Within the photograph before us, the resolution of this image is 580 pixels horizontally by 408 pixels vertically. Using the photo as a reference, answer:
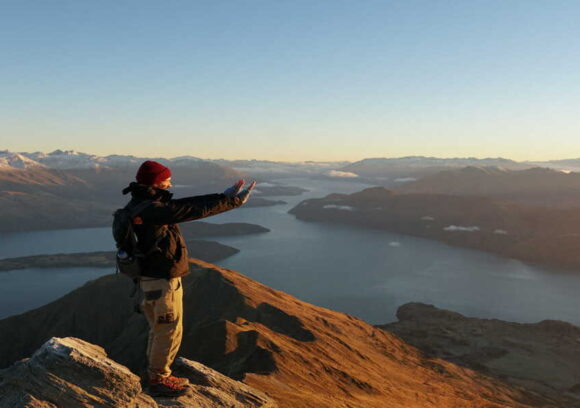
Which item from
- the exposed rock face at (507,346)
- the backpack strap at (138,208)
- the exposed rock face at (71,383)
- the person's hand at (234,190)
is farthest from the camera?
the exposed rock face at (507,346)

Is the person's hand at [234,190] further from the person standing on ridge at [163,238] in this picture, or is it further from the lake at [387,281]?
the lake at [387,281]

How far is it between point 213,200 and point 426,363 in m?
58.4

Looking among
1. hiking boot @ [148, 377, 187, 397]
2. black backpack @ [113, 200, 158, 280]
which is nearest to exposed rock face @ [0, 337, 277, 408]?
hiking boot @ [148, 377, 187, 397]

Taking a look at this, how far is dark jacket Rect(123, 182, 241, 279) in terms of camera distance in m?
6.92

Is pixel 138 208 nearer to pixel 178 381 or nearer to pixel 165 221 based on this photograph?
pixel 165 221

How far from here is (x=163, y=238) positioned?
728 cm

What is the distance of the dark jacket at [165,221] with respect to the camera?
22.7 ft

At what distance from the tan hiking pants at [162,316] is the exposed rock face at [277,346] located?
8452mm

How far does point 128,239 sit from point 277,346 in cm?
3098

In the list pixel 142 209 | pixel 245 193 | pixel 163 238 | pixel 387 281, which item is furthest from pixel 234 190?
pixel 387 281

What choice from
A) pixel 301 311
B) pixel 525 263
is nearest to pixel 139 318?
pixel 301 311

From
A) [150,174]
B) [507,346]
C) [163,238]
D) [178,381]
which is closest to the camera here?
[163,238]

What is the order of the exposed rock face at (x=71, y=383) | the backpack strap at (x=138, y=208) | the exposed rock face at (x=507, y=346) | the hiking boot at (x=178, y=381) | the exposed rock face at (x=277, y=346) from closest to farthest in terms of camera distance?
the backpack strap at (x=138, y=208) → the exposed rock face at (x=71, y=383) → the hiking boot at (x=178, y=381) → the exposed rock face at (x=277, y=346) → the exposed rock face at (x=507, y=346)

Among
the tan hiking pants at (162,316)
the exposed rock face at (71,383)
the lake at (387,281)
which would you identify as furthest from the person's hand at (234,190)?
the lake at (387,281)
